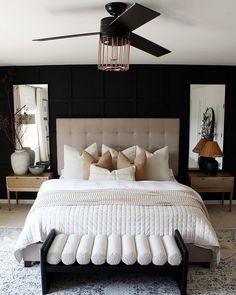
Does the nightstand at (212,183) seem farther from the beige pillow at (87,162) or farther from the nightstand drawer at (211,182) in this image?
the beige pillow at (87,162)

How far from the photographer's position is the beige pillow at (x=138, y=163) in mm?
4117

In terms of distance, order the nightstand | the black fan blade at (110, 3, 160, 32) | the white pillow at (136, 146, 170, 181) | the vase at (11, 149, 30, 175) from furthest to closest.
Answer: the vase at (11, 149, 30, 175) < the nightstand < the white pillow at (136, 146, 170, 181) < the black fan blade at (110, 3, 160, 32)

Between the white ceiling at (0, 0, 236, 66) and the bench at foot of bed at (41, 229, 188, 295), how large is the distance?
200 cm

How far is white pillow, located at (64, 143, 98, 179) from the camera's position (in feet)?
14.3

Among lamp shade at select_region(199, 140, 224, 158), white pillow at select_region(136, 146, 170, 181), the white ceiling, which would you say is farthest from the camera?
lamp shade at select_region(199, 140, 224, 158)

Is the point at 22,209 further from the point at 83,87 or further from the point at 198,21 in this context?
the point at 198,21

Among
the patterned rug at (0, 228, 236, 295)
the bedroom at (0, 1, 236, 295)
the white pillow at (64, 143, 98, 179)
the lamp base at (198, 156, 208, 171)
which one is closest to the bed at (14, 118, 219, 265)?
the patterned rug at (0, 228, 236, 295)

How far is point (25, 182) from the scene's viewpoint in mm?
4637

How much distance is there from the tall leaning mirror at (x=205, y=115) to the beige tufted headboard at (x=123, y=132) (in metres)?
0.37

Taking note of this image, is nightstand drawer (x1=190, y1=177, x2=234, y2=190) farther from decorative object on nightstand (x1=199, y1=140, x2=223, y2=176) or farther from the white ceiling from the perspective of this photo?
the white ceiling

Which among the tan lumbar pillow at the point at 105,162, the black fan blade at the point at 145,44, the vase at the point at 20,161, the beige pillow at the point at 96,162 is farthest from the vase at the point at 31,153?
the black fan blade at the point at 145,44

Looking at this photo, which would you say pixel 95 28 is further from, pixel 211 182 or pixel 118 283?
pixel 211 182

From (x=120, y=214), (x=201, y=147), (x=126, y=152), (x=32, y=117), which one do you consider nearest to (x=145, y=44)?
(x=120, y=214)

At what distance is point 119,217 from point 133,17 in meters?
1.95
